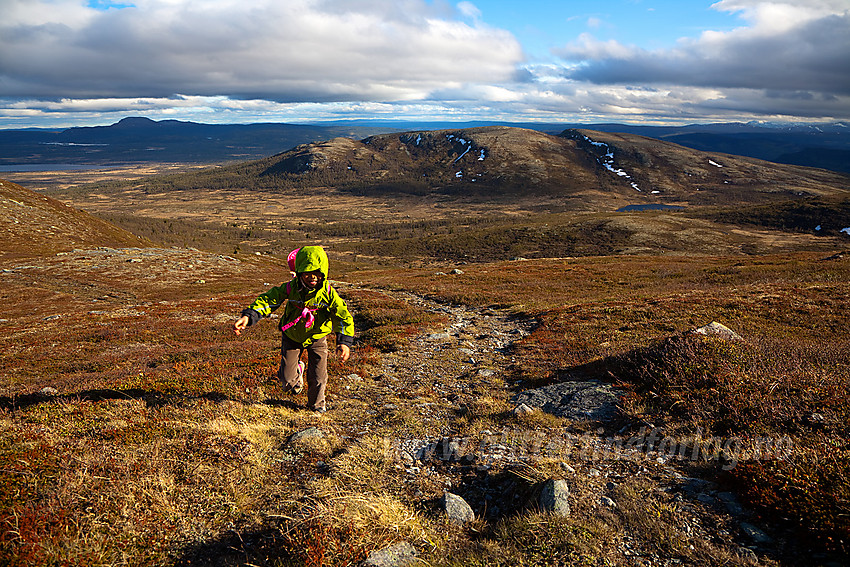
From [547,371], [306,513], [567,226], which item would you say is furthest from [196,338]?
[567,226]

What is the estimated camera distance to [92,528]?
4.58 meters

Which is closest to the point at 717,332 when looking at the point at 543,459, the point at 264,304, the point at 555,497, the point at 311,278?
the point at 543,459

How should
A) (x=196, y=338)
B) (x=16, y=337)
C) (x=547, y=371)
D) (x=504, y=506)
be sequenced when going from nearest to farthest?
1. (x=504, y=506)
2. (x=547, y=371)
3. (x=196, y=338)
4. (x=16, y=337)

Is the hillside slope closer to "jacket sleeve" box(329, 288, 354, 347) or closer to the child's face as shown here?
the child's face

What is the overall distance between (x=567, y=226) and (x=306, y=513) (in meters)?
171

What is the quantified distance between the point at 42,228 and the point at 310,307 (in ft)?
341

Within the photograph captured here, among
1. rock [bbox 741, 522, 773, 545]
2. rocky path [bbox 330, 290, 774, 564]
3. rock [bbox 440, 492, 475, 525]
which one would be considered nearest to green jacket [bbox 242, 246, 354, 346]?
rocky path [bbox 330, 290, 774, 564]

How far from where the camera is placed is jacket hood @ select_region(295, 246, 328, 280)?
806 centimetres

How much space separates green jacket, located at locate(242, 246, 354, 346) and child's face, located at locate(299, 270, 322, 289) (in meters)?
0.09

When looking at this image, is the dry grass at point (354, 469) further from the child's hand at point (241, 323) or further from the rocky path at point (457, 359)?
the child's hand at point (241, 323)

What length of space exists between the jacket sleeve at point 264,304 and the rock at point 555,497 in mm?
5438

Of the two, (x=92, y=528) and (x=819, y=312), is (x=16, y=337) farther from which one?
(x=819, y=312)

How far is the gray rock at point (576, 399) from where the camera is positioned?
9.20 metres

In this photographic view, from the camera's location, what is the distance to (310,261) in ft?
26.6
